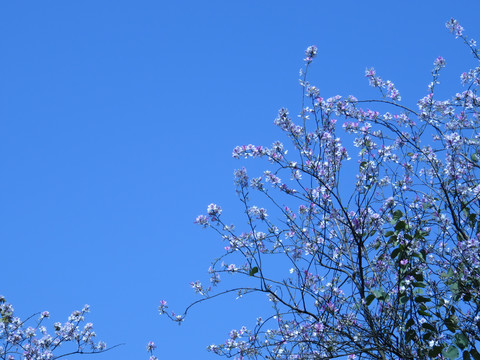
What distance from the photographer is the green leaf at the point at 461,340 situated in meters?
3.93

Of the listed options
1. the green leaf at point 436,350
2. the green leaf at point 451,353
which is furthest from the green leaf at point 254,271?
the green leaf at point 451,353

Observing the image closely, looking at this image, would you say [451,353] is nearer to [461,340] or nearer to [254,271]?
[461,340]

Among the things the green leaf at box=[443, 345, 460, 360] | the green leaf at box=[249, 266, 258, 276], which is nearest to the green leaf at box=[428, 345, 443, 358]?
Answer: the green leaf at box=[443, 345, 460, 360]

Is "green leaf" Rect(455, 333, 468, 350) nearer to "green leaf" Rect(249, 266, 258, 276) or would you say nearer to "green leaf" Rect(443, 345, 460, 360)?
"green leaf" Rect(443, 345, 460, 360)

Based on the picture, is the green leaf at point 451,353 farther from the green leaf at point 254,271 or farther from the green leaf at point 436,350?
the green leaf at point 254,271

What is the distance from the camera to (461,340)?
395cm

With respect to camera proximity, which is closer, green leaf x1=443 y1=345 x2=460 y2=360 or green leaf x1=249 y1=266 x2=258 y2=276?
green leaf x1=443 y1=345 x2=460 y2=360

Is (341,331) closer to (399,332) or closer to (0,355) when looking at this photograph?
(399,332)

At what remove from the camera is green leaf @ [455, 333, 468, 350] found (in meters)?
3.93

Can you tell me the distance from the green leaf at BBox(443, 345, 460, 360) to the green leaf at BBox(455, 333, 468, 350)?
5cm

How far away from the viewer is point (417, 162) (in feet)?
18.6

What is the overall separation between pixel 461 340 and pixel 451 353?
0.11m

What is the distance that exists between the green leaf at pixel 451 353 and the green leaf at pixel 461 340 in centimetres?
5

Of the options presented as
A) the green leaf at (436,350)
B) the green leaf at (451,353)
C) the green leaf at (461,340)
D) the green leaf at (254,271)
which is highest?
the green leaf at (254,271)
